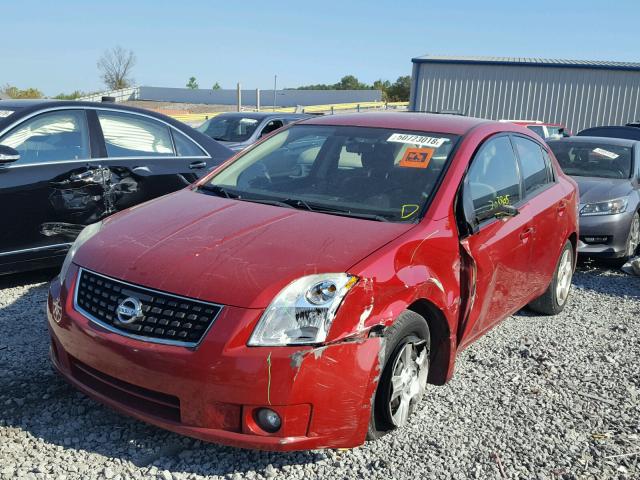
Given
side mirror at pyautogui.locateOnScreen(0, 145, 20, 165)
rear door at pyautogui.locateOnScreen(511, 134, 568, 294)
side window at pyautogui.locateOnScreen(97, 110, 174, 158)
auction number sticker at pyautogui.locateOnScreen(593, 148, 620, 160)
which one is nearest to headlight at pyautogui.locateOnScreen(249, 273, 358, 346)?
rear door at pyautogui.locateOnScreen(511, 134, 568, 294)

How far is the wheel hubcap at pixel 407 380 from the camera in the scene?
9.94ft

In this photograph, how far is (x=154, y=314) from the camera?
8.95ft

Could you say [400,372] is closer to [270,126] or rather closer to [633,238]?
[633,238]

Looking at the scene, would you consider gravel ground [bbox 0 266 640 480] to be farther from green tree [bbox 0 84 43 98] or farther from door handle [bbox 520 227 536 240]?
green tree [bbox 0 84 43 98]

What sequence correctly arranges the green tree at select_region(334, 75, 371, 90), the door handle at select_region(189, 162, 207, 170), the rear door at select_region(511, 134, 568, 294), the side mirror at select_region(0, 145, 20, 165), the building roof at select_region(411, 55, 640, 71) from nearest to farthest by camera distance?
the rear door at select_region(511, 134, 568, 294)
the side mirror at select_region(0, 145, 20, 165)
the door handle at select_region(189, 162, 207, 170)
the building roof at select_region(411, 55, 640, 71)
the green tree at select_region(334, 75, 371, 90)

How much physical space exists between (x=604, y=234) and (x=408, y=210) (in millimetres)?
4396

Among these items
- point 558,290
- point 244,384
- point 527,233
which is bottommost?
point 558,290

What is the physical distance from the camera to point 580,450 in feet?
10.5

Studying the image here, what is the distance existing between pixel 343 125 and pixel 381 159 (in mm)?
562

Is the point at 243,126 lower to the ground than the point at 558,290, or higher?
higher

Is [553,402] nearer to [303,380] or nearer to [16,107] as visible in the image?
[303,380]

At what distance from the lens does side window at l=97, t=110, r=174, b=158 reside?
18.5 feet

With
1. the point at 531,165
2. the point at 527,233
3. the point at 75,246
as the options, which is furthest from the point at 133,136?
the point at 527,233

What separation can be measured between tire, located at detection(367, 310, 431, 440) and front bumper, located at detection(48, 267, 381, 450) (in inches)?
5.9
